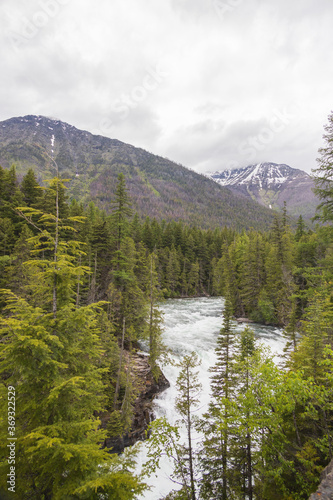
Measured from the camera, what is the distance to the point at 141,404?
16625 mm

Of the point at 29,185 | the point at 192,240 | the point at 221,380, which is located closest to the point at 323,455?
the point at 221,380

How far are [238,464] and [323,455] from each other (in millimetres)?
4012

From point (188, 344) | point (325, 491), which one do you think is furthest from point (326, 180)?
point (188, 344)

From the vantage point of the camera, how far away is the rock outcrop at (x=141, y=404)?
1381 cm

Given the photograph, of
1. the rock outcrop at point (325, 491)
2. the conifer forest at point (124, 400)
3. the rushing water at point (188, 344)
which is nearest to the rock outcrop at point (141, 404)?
the conifer forest at point (124, 400)

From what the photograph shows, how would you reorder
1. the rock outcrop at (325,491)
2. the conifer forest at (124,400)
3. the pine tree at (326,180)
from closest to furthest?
the rock outcrop at (325,491) → the conifer forest at (124,400) → the pine tree at (326,180)

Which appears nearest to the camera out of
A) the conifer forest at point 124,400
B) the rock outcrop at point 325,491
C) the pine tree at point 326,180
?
the rock outcrop at point 325,491

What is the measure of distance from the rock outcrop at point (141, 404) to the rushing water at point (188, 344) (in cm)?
59

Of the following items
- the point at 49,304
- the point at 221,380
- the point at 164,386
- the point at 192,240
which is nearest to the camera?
the point at 49,304

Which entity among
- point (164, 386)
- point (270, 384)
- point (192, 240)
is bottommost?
point (164, 386)

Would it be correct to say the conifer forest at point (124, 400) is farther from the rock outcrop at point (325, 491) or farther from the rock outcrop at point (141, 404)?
the rock outcrop at point (325, 491)

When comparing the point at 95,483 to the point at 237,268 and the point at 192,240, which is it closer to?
the point at 237,268

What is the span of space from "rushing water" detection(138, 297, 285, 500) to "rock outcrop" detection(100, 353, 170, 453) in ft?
1.93

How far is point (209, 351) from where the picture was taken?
2523 cm
